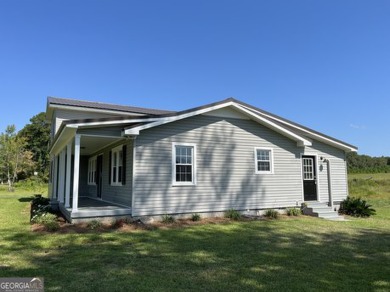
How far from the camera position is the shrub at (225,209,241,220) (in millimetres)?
10840

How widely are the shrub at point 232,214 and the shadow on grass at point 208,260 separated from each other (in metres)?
1.94

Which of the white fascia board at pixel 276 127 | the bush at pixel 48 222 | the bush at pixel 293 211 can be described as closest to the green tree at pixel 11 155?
the bush at pixel 48 222

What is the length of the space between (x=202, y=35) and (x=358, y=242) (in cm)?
1405

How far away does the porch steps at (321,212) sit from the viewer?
1202cm

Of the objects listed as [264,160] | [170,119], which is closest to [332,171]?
[264,160]

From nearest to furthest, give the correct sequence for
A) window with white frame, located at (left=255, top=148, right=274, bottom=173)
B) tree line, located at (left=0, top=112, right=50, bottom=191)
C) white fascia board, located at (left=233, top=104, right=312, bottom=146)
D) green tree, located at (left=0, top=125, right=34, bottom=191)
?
white fascia board, located at (left=233, top=104, right=312, bottom=146)
window with white frame, located at (left=255, top=148, right=274, bottom=173)
green tree, located at (left=0, top=125, right=34, bottom=191)
tree line, located at (left=0, top=112, right=50, bottom=191)

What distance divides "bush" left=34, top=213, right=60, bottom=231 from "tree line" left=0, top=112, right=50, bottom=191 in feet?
45.3

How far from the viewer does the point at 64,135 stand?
10586 mm

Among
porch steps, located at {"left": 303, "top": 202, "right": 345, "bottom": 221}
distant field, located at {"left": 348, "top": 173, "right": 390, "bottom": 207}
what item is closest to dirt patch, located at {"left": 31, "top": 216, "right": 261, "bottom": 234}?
porch steps, located at {"left": 303, "top": 202, "right": 345, "bottom": 221}

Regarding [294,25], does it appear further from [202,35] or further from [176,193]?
[176,193]

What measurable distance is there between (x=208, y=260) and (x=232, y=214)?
5.37m

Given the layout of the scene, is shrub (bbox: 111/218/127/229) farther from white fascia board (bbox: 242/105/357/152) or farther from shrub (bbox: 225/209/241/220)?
white fascia board (bbox: 242/105/357/152)

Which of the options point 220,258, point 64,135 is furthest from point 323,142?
point 64,135

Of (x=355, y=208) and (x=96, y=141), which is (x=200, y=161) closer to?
(x=96, y=141)
